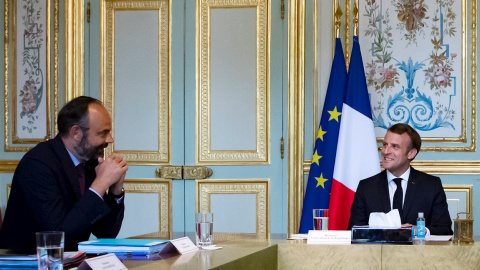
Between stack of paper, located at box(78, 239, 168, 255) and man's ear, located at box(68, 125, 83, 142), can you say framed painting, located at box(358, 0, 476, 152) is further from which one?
stack of paper, located at box(78, 239, 168, 255)

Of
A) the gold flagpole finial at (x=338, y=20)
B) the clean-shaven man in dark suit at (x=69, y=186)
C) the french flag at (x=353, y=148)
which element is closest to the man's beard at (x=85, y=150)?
the clean-shaven man in dark suit at (x=69, y=186)

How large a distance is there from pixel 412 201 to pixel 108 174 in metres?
1.73

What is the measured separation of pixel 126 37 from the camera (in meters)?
5.58

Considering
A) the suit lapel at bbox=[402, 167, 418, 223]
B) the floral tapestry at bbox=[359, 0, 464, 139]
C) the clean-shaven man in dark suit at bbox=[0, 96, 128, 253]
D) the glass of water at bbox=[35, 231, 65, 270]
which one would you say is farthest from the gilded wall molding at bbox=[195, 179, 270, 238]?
the glass of water at bbox=[35, 231, 65, 270]

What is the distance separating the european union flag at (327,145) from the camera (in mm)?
5047

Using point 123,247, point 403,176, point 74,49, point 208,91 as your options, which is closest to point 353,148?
point 403,176

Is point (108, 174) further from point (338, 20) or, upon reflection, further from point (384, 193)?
point (338, 20)

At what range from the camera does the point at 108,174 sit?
9.98 feet

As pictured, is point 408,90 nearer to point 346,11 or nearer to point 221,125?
point 346,11

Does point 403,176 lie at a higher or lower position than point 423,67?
lower

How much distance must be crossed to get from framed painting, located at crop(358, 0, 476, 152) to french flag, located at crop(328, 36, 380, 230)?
0.20 m

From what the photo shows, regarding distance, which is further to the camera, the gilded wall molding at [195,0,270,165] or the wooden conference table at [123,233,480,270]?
the gilded wall molding at [195,0,270,165]

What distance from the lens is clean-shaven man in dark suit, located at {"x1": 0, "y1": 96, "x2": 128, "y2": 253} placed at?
286 centimetres

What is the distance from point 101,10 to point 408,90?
2329 millimetres
